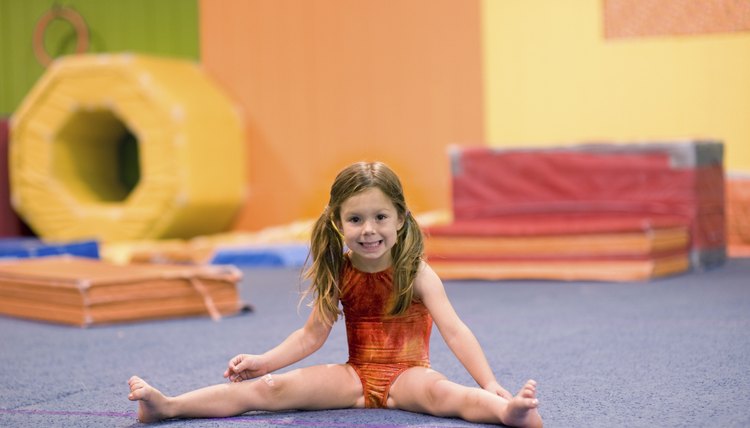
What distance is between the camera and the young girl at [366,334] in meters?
1.92

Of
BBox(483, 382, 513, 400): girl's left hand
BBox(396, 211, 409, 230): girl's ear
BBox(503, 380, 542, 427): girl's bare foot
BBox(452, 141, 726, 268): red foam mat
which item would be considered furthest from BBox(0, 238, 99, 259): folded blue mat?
BBox(503, 380, 542, 427): girl's bare foot

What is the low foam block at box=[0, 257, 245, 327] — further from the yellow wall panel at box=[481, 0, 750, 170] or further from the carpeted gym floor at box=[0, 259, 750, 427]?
the yellow wall panel at box=[481, 0, 750, 170]

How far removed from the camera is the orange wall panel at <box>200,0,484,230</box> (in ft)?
21.9

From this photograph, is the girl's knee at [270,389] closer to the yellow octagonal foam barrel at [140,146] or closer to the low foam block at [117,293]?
the low foam block at [117,293]

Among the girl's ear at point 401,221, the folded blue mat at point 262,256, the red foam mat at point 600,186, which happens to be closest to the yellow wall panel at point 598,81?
the red foam mat at point 600,186

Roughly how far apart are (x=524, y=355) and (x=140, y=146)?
16.3 ft

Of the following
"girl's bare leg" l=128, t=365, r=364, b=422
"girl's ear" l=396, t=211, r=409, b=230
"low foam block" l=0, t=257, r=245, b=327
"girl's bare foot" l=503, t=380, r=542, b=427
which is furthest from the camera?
"low foam block" l=0, t=257, r=245, b=327

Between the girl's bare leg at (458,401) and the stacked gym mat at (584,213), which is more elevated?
the girl's bare leg at (458,401)

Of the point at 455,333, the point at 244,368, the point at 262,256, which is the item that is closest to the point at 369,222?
the point at 455,333

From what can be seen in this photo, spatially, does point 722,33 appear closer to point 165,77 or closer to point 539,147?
point 539,147

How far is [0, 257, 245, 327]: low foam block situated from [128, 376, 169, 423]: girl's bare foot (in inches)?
64.2

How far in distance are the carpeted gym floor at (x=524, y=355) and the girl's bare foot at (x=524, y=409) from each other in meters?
0.12

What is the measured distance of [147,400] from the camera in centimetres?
186

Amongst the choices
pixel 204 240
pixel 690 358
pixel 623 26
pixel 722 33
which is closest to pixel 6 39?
pixel 204 240
